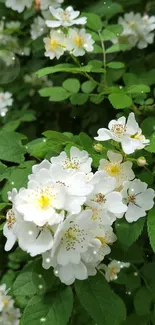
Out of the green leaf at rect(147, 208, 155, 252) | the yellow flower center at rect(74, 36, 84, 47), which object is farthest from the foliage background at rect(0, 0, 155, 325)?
the yellow flower center at rect(74, 36, 84, 47)

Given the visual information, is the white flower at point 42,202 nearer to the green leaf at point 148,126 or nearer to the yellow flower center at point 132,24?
the green leaf at point 148,126

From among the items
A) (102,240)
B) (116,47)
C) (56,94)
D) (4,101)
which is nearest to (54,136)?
(102,240)

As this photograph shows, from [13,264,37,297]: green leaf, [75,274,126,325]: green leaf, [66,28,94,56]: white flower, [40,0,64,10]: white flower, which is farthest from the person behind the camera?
[40,0,64,10]: white flower

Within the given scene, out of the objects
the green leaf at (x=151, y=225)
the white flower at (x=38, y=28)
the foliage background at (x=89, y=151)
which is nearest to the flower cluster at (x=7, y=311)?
the foliage background at (x=89, y=151)

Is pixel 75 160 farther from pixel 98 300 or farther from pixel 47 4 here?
pixel 47 4

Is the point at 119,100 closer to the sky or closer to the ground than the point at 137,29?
closer to the sky

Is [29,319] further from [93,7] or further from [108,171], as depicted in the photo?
[93,7]

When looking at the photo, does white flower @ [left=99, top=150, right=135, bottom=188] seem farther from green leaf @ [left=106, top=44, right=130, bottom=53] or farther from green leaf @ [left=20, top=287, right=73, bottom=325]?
green leaf @ [left=106, top=44, right=130, bottom=53]

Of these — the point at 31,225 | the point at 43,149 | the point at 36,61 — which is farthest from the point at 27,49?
the point at 31,225
